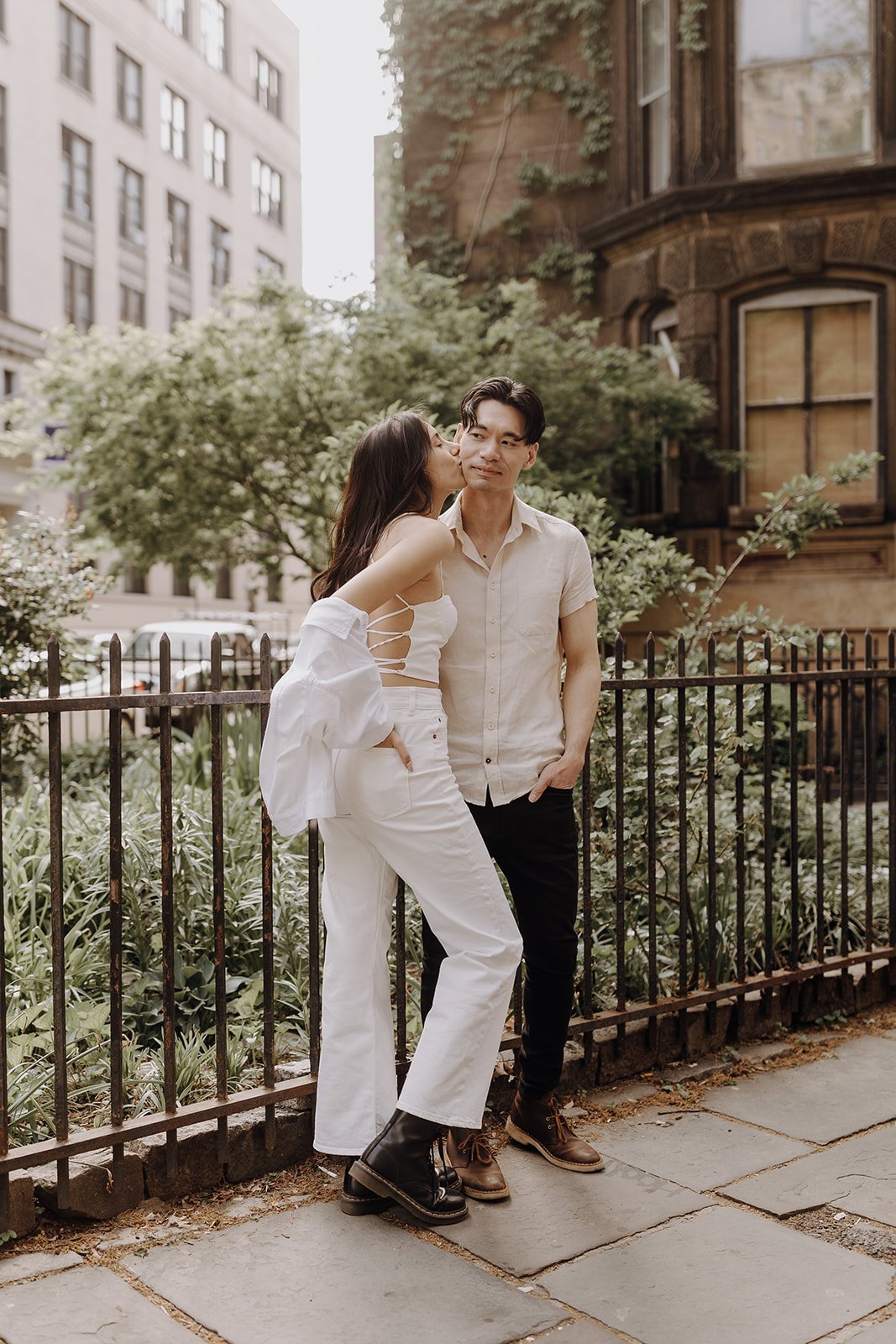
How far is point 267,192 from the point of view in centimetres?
4406

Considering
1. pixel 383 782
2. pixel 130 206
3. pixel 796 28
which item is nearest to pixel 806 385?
pixel 796 28

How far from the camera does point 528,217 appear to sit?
1415 cm

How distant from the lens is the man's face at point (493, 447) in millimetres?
3436

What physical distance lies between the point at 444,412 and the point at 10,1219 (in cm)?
939

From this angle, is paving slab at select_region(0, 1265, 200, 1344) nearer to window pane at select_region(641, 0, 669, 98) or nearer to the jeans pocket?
the jeans pocket

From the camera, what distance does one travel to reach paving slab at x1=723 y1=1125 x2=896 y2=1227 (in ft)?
11.0

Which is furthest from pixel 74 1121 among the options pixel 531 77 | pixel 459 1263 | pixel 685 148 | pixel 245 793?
pixel 531 77

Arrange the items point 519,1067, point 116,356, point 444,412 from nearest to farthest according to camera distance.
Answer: point 519,1067 → point 444,412 → point 116,356

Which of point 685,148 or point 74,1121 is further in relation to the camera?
point 685,148

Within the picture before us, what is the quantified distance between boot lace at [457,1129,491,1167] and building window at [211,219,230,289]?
40134 millimetres

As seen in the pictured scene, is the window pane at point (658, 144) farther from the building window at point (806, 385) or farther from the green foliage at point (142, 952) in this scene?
the green foliage at point (142, 952)

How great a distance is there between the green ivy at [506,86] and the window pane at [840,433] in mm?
2964

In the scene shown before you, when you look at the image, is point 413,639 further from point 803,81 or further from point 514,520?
point 803,81

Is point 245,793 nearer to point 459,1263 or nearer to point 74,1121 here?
point 74,1121
